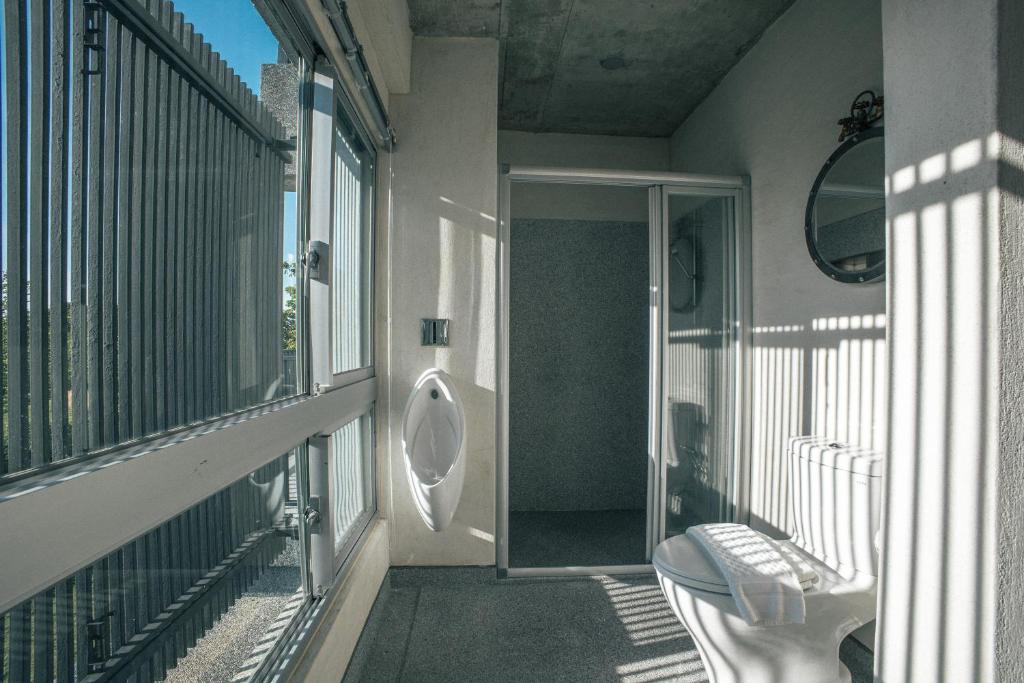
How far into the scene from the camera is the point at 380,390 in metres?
2.37

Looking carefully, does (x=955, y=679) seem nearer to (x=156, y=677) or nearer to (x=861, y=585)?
(x=861, y=585)

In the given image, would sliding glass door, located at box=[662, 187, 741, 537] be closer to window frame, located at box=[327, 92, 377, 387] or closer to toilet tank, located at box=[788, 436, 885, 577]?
toilet tank, located at box=[788, 436, 885, 577]

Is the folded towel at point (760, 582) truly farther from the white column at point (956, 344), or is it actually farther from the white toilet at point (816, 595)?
the white column at point (956, 344)

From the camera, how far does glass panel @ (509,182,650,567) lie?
11.0ft

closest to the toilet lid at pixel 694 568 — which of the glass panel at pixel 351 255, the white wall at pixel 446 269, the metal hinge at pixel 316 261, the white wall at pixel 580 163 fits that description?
the white wall at pixel 446 269

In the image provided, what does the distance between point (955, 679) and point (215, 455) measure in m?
1.50

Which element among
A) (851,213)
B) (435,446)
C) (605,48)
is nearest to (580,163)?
(605,48)

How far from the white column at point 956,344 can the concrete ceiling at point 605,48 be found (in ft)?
4.53

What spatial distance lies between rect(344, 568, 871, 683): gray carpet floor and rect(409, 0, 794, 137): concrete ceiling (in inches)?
99.6

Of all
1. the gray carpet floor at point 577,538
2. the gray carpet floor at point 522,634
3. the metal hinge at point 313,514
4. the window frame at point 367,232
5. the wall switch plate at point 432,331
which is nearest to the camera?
the metal hinge at point 313,514

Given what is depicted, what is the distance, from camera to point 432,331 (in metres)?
2.35

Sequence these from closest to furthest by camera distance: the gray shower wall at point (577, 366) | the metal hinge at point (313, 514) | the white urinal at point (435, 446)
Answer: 1. the metal hinge at point (313, 514)
2. the white urinal at point (435, 446)
3. the gray shower wall at point (577, 366)

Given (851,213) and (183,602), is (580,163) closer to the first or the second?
(851,213)

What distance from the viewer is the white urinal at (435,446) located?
84.2 inches
